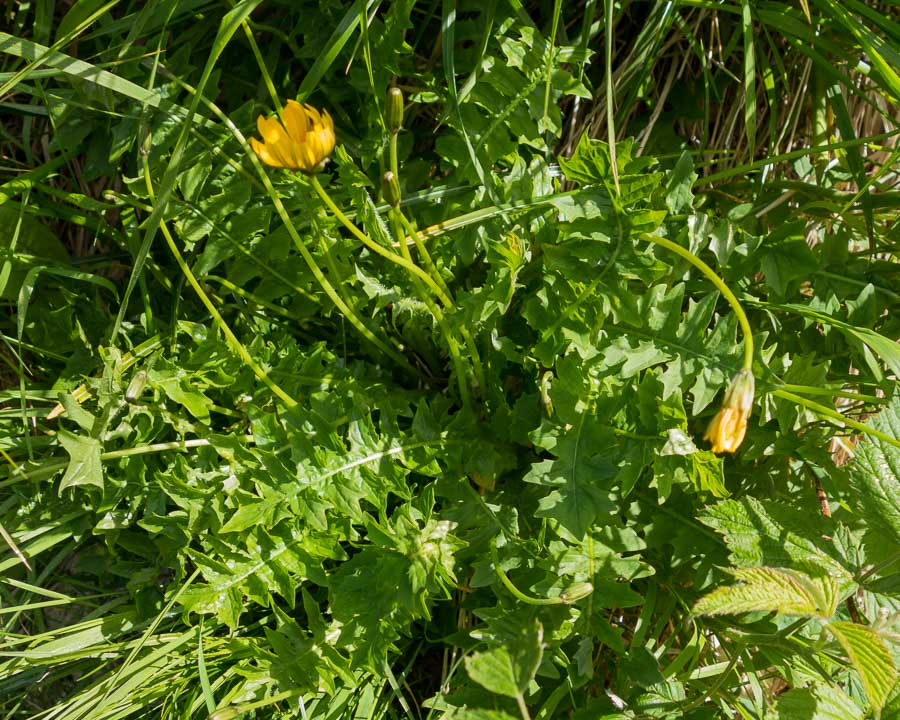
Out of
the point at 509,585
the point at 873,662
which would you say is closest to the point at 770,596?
the point at 873,662

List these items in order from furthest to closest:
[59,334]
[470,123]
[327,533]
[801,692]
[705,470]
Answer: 1. [59,334]
2. [470,123]
3. [327,533]
4. [705,470]
5. [801,692]

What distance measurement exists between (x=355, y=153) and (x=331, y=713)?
1111 mm

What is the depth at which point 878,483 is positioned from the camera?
1290mm

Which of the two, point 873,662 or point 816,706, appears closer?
point 873,662

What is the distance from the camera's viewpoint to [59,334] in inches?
67.2

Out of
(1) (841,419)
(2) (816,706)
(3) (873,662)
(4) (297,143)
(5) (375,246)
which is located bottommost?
(2) (816,706)

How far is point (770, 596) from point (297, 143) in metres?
0.87

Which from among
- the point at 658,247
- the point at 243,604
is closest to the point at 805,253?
the point at 658,247

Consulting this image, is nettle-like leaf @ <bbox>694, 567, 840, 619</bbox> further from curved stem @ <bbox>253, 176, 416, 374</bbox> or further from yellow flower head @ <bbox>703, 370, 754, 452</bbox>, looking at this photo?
curved stem @ <bbox>253, 176, 416, 374</bbox>

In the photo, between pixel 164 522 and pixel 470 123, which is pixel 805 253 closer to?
pixel 470 123

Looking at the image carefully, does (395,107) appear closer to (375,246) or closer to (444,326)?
(375,246)

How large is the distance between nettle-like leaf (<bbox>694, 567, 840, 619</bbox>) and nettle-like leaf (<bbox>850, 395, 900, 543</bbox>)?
0.88 feet

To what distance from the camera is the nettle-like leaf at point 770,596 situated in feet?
3.25

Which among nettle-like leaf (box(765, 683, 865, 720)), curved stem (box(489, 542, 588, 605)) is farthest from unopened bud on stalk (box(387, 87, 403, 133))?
nettle-like leaf (box(765, 683, 865, 720))
